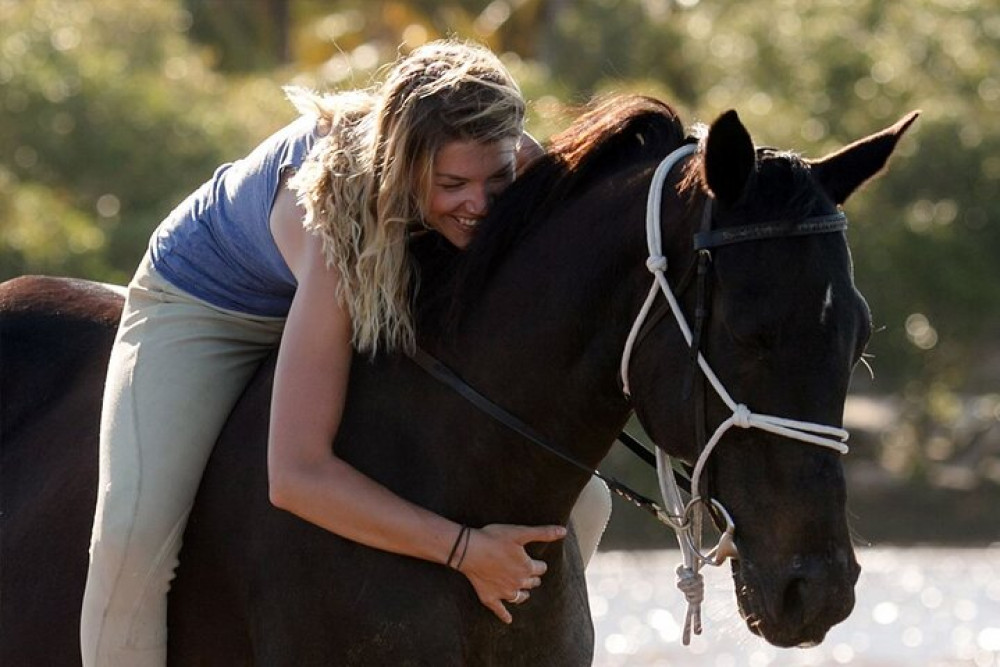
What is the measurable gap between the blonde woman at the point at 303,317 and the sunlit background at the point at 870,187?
14283 millimetres

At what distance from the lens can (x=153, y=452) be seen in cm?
411

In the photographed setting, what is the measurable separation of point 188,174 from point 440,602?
750 inches

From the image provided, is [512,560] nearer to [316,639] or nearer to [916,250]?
[316,639]

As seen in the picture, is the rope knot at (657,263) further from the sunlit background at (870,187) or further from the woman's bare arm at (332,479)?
the sunlit background at (870,187)

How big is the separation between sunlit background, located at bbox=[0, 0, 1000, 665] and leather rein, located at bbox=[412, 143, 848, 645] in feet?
47.1

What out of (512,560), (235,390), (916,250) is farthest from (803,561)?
(916,250)

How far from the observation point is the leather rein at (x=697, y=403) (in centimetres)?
348

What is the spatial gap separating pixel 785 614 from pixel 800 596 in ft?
0.16

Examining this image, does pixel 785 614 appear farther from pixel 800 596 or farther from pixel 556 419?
pixel 556 419

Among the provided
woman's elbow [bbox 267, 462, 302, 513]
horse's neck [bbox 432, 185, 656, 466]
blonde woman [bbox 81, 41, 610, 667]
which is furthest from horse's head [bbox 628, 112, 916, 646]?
woman's elbow [bbox 267, 462, 302, 513]

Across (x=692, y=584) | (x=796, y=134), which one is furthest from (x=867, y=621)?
(x=692, y=584)

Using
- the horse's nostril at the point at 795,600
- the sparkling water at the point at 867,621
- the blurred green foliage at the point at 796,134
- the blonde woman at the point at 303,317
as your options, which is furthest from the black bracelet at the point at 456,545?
the blurred green foliage at the point at 796,134

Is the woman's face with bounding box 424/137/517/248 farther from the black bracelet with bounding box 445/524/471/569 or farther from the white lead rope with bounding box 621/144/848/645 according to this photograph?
the black bracelet with bounding box 445/524/471/569

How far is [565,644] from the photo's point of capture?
4.08m
